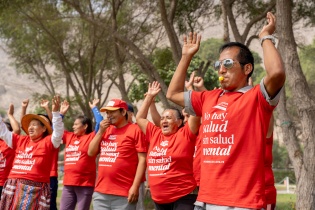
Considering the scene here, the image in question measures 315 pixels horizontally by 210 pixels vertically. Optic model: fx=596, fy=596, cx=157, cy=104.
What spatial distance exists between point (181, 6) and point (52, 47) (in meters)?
7.49

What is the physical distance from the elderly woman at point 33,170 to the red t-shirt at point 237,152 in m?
3.66

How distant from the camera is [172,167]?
5887 mm

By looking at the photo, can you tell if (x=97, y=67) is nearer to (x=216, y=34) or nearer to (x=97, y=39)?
(x=97, y=39)

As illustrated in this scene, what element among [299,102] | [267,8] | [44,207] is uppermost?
[267,8]

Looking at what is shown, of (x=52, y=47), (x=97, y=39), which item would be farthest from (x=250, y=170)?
(x=52, y=47)

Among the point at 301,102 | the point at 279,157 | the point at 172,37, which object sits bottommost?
the point at 301,102

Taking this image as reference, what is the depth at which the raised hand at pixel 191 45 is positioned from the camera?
430 cm

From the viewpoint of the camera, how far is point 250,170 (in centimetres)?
377

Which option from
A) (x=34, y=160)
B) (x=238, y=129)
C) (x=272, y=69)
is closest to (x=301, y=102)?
(x=34, y=160)

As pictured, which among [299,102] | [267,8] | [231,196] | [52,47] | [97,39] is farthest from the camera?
[52,47]

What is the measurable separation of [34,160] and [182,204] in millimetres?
2337

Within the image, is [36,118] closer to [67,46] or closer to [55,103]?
[55,103]

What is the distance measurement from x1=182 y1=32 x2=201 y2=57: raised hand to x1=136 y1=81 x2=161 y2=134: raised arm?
1.65 meters

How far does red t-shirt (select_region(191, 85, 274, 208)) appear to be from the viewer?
3760 mm
